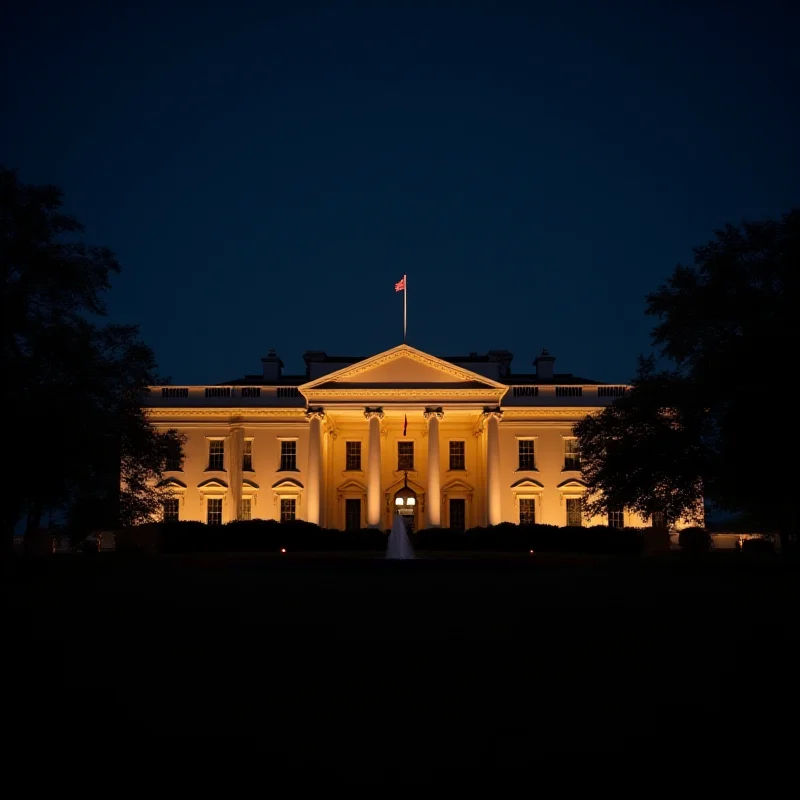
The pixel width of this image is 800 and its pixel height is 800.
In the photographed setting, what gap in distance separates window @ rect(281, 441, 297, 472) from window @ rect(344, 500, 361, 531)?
407 centimetres

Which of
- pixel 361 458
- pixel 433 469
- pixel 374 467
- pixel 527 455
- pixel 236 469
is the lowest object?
pixel 433 469

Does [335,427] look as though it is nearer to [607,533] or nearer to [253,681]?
[607,533]

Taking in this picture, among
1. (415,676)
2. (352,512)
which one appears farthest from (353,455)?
(415,676)

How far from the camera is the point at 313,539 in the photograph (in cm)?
3912

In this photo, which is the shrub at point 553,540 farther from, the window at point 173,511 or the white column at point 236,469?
the window at point 173,511

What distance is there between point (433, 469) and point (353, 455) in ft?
24.7

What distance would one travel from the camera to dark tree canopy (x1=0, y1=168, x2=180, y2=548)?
21.2 meters

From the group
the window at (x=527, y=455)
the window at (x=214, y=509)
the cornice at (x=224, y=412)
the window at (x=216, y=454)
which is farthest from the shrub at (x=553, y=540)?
the window at (x=216, y=454)

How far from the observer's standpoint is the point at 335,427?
168 ft

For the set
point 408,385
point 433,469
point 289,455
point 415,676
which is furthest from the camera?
point 289,455

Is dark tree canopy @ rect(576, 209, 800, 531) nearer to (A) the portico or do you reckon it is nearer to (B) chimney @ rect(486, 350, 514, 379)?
(A) the portico

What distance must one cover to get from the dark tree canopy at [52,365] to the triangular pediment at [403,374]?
62.6 ft

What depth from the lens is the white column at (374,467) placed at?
46.6m

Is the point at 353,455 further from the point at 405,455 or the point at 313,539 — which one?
the point at 313,539
